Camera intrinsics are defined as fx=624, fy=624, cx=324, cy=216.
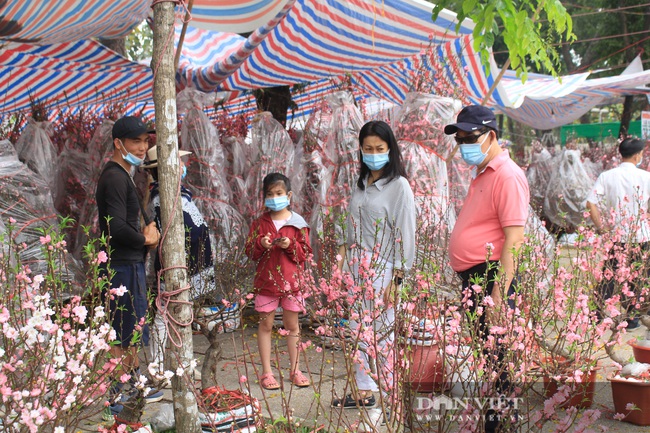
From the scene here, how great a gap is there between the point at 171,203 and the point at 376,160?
1.35m

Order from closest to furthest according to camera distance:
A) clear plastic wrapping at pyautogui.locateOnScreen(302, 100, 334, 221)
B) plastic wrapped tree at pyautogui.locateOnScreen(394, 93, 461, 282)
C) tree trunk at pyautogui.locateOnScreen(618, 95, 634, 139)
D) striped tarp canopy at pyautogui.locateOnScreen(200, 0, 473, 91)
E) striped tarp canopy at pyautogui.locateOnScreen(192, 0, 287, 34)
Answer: plastic wrapped tree at pyautogui.locateOnScreen(394, 93, 461, 282)
clear plastic wrapping at pyautogui.locateOnScreen(302, 100, 334, 221)
striped tarp canopy at pyautogui.locateOnScreen(200, 0, 473, 91)
striped tarp canopy at pyautogui.locateOnScreen(192, 0, 287, 34)
tree trunk at pyautogui.locateOnScreen(618, 95, 634, 139)

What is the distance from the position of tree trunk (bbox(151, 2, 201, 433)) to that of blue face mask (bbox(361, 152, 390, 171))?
50.2 inches

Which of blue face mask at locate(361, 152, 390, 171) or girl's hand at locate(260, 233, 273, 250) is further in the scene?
girl's hand at locate(260, 233, 273, 250)

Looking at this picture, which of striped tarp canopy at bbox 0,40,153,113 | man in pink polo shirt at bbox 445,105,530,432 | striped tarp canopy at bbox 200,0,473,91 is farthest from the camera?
striped tarp canopy at bbox 0,40,153,113

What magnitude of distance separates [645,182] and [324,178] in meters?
2.84

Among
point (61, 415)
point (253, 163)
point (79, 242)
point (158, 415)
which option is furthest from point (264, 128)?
point (61, 415)

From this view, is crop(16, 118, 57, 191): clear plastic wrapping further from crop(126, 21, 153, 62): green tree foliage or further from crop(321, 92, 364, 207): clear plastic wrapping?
crop(126, 21, 153, 62): green tree foliage

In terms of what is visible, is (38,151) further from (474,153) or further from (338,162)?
(474,153)

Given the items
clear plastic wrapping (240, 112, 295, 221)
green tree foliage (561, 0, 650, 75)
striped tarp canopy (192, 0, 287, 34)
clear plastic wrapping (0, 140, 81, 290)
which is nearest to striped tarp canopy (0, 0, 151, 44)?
clear plastic wrapping (0, 140, 81, 290)

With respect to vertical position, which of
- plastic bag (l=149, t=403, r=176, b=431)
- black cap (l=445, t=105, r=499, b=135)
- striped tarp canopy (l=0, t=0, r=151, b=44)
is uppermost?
striped tarp canopy (l=0, t=0, r=151, b=44)

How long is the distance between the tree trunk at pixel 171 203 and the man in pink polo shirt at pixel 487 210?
4.47 ft

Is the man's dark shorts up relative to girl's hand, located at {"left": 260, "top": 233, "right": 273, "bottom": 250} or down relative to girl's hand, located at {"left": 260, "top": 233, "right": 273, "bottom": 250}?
down

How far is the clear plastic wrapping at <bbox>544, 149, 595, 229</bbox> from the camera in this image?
1118 centimetres

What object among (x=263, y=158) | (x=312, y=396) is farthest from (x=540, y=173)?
(x=312, y=396)
